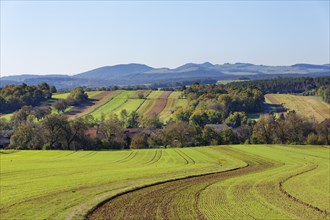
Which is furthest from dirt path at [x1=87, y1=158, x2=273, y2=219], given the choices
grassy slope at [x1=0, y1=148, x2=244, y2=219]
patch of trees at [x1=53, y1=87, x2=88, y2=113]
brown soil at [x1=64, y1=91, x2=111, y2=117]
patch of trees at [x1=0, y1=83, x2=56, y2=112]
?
patch of trees at [x1=0, y1=83, x2=56, y2=112]

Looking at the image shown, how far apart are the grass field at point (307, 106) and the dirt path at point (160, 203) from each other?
102769 millimetres

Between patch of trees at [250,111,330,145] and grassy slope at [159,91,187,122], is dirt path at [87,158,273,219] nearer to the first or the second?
patch of trees at [250,111,330,145]

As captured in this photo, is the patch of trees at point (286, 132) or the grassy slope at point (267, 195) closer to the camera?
the grassy slope at point (267, 195)

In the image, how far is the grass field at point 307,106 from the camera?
140125 millimetres

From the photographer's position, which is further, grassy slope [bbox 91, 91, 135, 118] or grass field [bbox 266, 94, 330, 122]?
grassy slope [bbox 91, 91, 135, 118]

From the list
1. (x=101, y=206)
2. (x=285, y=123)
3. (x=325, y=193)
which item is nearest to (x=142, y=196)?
(x=101, y=206)

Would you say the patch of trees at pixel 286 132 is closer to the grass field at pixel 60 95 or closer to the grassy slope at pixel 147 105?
the grassy slope at pixel 147 105

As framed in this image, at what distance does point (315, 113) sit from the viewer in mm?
143625

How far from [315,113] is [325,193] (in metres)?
112

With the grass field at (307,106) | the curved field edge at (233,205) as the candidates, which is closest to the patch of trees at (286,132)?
the grass field at (307,106)

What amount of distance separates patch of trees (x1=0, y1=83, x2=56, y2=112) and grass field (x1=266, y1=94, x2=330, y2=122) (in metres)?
96.4

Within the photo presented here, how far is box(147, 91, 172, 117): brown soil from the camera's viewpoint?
524 ft

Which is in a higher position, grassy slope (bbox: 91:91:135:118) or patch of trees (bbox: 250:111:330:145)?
grassy slope (bbox: 91:91:135:118)

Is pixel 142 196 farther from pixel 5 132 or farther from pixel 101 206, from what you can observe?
pixel 5 132
